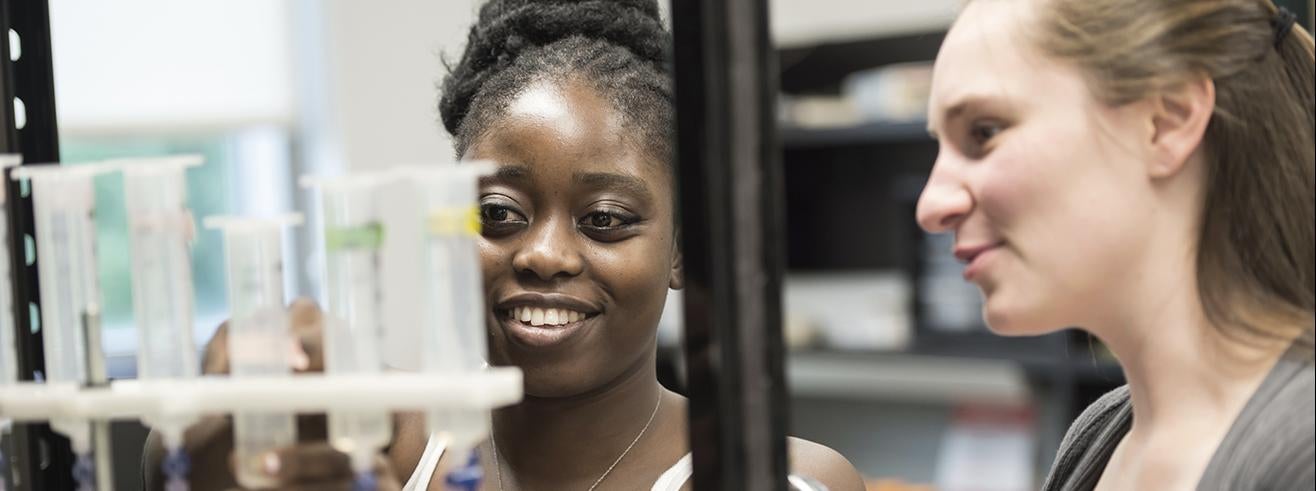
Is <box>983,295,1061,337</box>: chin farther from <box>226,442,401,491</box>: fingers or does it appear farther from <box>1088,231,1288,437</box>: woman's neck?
<box>226,442,401,491</box>: fingers

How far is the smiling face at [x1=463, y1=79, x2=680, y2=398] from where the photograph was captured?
904 millimetres

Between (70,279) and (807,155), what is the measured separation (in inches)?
112

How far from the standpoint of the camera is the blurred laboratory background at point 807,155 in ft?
10.0

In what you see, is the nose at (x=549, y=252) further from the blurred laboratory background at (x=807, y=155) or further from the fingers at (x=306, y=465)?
the blurred laboratory background at (x=807, y=155)

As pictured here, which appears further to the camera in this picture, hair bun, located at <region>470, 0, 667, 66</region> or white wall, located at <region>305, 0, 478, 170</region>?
white wall, located at <region>305, 0, 478, 170</region>

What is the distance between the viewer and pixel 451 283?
657 millimetres

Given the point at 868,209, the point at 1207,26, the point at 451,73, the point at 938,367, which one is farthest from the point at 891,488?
the point at 1207,26

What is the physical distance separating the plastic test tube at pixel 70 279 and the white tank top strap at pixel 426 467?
27 centimetres

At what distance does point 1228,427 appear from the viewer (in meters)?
0.75

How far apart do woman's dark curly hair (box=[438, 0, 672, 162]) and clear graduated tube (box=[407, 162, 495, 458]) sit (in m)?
0.30

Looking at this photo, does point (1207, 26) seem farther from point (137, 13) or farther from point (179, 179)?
point (137, 13)

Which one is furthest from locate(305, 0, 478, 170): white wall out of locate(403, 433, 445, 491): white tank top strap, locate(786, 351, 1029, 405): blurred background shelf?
locate(403, 433, 445, 491): white tank top strap

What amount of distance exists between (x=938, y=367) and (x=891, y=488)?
0.42 metres

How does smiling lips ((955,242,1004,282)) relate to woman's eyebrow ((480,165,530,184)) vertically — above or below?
below
